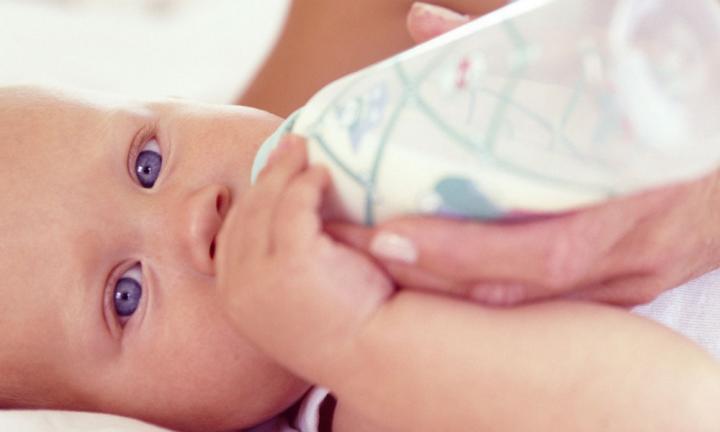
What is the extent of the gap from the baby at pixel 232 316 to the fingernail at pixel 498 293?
1cm

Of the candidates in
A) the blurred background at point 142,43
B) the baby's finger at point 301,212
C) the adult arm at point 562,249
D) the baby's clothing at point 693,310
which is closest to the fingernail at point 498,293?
the adult arm at point 562,249

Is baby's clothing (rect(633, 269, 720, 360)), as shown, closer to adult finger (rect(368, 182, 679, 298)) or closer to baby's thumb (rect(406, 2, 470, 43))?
adult finger (rect(368, 182, 679, 298))

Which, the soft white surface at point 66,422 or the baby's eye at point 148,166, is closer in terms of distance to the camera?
the soft white surface at point 66,422

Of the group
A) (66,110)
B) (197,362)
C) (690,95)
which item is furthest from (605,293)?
(66,110)

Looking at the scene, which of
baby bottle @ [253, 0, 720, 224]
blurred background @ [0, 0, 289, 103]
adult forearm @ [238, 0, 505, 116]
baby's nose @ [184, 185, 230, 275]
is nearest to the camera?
baby bottle @ [253, 0, 720, 224]

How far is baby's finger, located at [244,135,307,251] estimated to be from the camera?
0.71 meters

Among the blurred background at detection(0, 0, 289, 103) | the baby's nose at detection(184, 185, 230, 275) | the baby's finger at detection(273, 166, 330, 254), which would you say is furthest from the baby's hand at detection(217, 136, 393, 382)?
the blurred background at detection(0, 0, 289, 103)

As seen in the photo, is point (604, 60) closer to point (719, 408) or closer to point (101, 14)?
point (719, 408)

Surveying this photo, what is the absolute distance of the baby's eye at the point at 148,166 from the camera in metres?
1.00

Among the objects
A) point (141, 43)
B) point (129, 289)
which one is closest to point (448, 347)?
point (129, 289)

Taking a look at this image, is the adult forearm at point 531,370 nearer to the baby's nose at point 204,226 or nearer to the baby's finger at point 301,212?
the baby's finger at point 301,212

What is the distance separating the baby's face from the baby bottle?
325mm

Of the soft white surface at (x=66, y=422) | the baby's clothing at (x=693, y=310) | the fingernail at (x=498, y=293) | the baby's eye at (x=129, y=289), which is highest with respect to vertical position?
the fingernail at (x=498, y=293)

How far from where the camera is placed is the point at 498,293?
68cm
